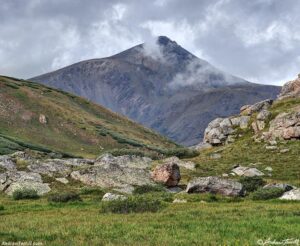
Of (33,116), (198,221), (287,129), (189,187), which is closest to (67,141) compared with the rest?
(33,116)

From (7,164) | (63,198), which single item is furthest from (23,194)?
(7,164)

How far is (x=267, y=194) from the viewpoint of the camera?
32812mm

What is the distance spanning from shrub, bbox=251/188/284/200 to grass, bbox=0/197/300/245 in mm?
6303

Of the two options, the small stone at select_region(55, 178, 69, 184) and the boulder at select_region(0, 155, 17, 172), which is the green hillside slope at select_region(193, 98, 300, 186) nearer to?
the small stone at select_region(55, 178, 69, 184)

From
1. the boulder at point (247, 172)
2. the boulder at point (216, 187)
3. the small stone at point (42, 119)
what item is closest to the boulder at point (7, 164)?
the boulder at point (216, 187)

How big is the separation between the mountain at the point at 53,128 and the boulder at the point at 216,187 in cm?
6250

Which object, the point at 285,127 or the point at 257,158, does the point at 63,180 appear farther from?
the point at 285,127

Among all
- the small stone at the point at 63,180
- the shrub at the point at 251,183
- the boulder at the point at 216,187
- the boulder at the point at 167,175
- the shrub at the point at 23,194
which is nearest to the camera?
the shrub at the point at 23,194

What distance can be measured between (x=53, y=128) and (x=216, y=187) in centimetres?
9273

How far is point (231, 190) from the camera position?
1417 inches

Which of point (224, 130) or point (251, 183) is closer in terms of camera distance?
point (251, 183)

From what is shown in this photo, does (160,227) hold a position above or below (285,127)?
below

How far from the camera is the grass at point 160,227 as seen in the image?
52.9 ft

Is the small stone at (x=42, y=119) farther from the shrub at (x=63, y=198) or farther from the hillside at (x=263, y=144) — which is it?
the shrub at (x=63, y=198)
